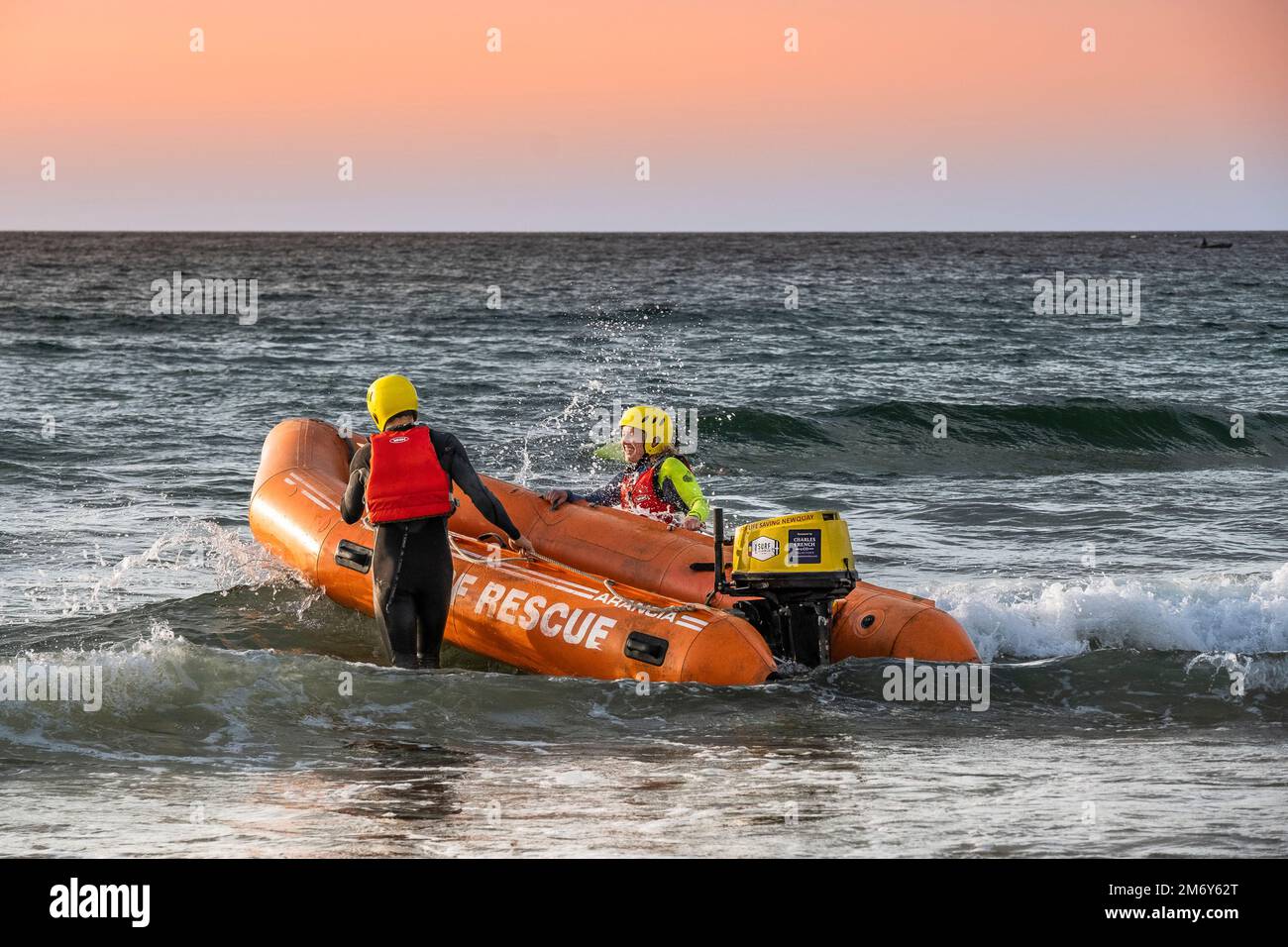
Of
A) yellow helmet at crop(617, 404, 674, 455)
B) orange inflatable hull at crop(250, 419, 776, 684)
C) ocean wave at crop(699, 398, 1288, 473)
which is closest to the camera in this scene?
orange inflatable hull at crop(250, 419, 776, 684)

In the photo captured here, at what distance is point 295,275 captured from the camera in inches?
2099

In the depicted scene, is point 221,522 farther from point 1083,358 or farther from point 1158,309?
point 1158,309

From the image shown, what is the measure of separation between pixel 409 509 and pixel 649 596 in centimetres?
125

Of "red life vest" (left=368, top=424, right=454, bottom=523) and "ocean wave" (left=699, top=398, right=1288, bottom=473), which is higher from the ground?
"red life vest" (left=368, top=424, right=454, bottom=523)

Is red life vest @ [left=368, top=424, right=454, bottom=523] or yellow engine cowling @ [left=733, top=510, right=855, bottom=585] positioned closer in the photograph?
yellow engine cowling @ [left=733, top=510, right=855, bottom=585]

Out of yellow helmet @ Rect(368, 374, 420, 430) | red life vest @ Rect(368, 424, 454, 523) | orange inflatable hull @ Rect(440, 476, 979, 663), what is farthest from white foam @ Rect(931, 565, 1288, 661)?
yellow helmet @ Rect(368, 374, 420, 430)

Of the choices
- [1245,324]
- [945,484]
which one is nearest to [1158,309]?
[1245,324]

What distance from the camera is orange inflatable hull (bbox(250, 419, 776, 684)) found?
6773 millimetres

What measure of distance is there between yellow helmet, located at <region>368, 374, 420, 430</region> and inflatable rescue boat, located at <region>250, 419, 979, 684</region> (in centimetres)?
116

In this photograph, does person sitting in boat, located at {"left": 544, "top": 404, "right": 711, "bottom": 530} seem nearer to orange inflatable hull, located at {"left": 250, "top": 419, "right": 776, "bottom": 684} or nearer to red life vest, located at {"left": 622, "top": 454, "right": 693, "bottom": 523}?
red life vest, located at {"left": 622, "top": 454, "right": 693, "bottom": 523}

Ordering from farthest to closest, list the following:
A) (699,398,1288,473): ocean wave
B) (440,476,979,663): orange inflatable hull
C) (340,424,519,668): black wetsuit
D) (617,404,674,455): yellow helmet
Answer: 1. (699,398,1288,473): ocean wave
2. (617,404,674,455): yellow helmet
3. (440,476,979,663): orange inflatable hull
4. (340,424,519,668): black wetsuit

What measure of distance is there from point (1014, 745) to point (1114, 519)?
6470 millimetres

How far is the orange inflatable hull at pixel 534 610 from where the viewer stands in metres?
6.77

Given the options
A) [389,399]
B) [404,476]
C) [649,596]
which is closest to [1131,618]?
[649,596]
